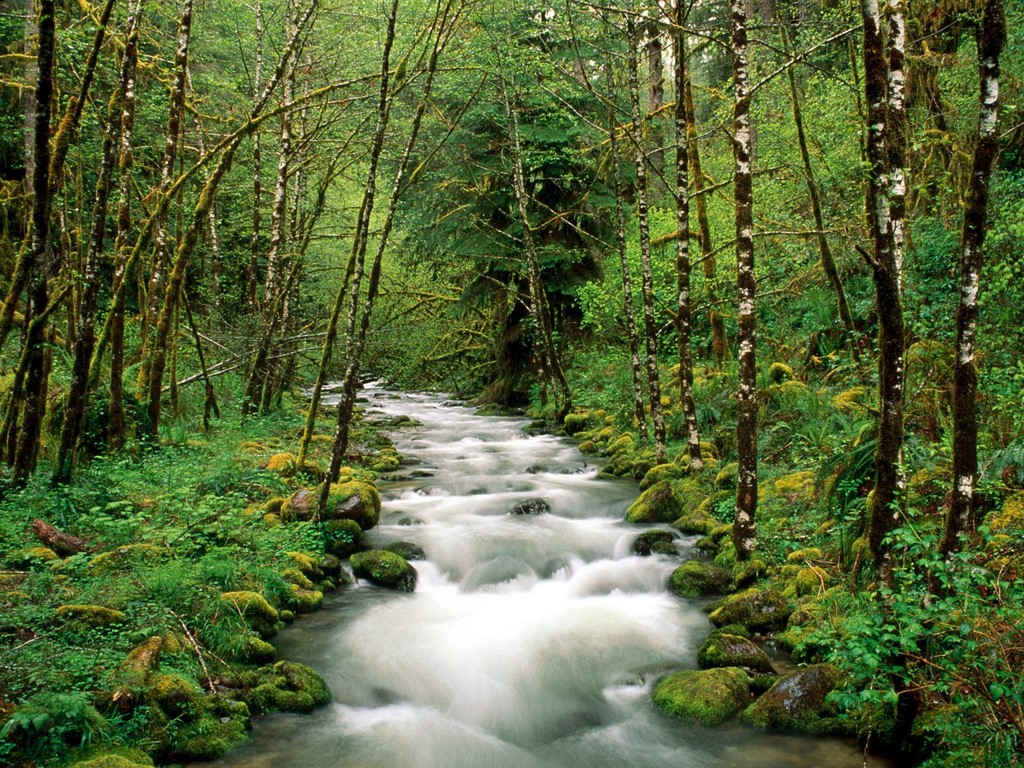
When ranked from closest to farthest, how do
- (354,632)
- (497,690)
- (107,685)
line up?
(107,685)
(497,690)
(354,632)

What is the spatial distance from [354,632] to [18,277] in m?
5.33

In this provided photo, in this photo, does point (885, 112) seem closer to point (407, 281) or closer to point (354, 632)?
point (354, 632)

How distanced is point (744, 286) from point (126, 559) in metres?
6.88

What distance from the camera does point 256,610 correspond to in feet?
23.0

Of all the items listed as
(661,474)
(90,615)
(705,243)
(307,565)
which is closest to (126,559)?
(90,615)

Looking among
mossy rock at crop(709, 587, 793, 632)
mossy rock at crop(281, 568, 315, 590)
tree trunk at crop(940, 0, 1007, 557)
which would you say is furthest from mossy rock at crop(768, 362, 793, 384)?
mossy rock at crop(281, 568, 315, 590)

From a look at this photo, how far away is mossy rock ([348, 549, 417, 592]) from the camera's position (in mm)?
8812

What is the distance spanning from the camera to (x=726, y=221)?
17.9 meters

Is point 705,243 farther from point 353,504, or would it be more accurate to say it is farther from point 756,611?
point 756,611

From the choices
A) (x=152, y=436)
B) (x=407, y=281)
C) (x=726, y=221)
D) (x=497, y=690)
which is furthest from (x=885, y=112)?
(x=407, y=281)

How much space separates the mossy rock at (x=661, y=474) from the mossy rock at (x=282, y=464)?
588cm

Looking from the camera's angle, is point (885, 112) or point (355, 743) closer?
point (885, 112)

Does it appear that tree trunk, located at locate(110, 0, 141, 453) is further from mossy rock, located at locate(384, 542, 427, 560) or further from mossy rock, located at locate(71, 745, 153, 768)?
mossy rock, located at locate(71, 745, 153, 768)

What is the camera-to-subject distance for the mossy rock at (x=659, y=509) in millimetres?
10578
